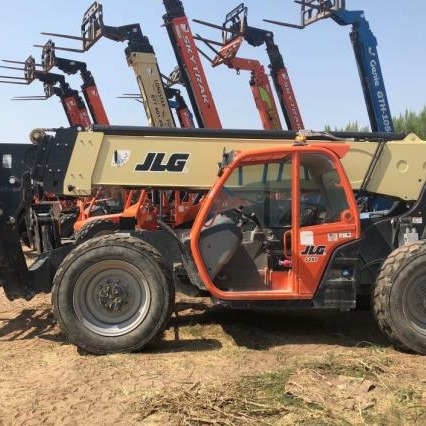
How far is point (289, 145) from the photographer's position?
18.0 feet

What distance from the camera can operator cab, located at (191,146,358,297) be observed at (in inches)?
211

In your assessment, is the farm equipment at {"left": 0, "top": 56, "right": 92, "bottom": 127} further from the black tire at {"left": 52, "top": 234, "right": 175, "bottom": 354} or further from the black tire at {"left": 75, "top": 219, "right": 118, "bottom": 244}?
the black tire at {"left": 52, "top": 234, "right": 175, "bottom": 354}

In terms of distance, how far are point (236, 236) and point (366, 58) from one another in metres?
7.57

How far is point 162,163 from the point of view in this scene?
5785 millimetres

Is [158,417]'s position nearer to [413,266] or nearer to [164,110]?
[413,266]

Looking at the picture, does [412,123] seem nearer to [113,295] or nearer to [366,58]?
[366,58]

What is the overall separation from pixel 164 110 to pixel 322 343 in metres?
8.73

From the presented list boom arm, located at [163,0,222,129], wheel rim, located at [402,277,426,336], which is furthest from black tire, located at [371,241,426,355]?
boom arm, located at [163,0,222,129]

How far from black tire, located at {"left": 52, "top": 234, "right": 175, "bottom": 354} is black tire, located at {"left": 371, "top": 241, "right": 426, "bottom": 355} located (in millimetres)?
2007

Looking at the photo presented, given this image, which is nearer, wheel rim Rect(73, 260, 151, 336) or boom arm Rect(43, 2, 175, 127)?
wheel rim Rect(73, 260, 151, 336)

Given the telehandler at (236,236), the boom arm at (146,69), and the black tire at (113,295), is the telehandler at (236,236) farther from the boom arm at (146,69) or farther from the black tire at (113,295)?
the boom arm at (146,69)

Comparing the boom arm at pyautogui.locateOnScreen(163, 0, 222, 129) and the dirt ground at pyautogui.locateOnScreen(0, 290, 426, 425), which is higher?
the boom arm at pyautogui.locateOnScreen(163, 0, 222, 129)

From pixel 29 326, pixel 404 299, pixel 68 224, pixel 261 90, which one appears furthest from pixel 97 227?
pixel 261 90

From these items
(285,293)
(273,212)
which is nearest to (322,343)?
(285,293)
